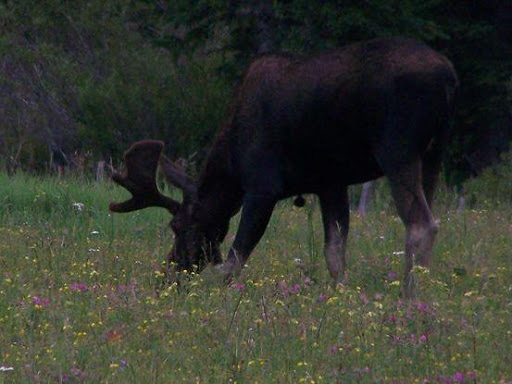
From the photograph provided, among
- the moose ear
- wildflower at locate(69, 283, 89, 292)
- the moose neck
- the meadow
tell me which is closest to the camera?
the meadow

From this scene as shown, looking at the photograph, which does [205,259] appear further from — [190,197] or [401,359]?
[401,359]

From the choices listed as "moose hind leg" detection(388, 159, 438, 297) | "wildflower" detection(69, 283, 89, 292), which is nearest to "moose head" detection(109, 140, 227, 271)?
"wildflower" detection(69, 283, 89, 292)

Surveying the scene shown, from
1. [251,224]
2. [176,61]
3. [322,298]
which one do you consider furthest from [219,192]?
[176,61]

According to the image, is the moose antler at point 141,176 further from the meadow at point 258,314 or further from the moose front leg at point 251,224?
the moose front leg at point 251,224

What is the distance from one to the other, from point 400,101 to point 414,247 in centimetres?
105

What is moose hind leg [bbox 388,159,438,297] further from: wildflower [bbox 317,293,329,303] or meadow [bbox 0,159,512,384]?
wildflower [bbox 317,293,329,303]

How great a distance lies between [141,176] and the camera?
9.80m

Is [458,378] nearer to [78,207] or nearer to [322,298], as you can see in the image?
[322,298]

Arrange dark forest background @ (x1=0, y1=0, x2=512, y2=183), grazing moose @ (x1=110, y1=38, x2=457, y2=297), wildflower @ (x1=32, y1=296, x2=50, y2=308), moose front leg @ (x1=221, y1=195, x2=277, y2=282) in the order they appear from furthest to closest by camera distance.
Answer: dark forest background @ (x1=0, y1=0, x2=512, y2=183) → moose front leg @ (x1=221, y1=195, x2=277, y2=282) → grazing moose @ (x1=110, y1=38, x2=457, y2=297) → wildflower @ (x1=32, y1=296, x2=50, y2=308)

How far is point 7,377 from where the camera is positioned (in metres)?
6.11

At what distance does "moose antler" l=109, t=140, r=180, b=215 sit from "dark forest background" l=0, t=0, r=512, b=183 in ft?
36.4

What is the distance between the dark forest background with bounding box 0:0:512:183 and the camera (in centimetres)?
2162

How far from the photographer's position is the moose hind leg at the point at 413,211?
8.96 m

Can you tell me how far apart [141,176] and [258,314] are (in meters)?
2.62
